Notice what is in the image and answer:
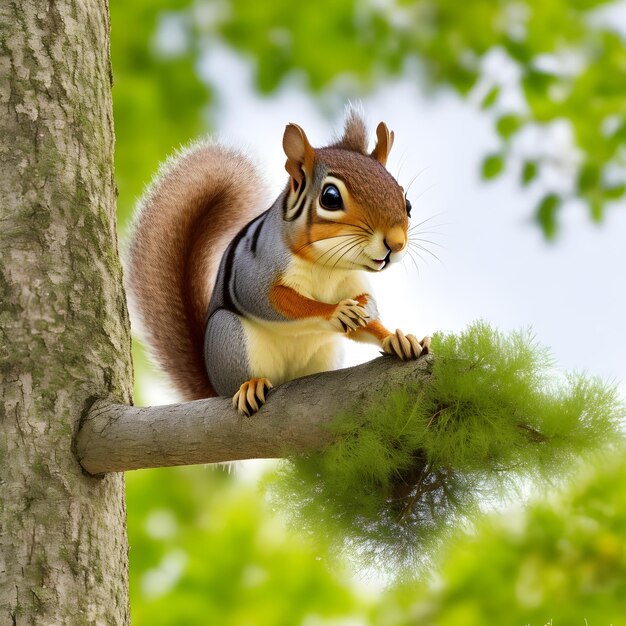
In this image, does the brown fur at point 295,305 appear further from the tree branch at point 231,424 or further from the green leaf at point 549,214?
the green leaf at point 549,214

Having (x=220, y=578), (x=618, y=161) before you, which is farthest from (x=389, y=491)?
(x=618, y=161)

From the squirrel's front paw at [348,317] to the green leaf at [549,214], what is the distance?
170 cm

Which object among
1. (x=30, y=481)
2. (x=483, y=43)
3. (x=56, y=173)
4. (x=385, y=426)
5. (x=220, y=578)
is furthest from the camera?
(x=483, y=43)

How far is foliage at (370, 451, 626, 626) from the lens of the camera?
2.57 metres

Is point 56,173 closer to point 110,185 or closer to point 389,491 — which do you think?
point 110,185

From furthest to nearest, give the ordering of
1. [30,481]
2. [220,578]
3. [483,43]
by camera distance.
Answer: [483,43] < [220,578] < [30,481]

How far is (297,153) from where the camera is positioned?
1.18 meters

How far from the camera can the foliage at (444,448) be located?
986 mm

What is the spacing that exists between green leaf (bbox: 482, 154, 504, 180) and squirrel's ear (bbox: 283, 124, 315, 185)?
161 centimetres

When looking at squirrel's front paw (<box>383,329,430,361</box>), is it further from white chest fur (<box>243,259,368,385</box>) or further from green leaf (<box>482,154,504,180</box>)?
green leaf (<box>482,154,504,180</box>)

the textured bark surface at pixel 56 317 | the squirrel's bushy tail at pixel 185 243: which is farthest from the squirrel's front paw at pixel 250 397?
the squirrel's bushy tail at pixel 185 243

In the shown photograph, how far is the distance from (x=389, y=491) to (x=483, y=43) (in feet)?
8.10

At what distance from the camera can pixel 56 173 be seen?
1.28m

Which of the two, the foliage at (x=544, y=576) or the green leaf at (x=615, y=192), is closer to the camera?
the foliage at (x=544, y=576)
